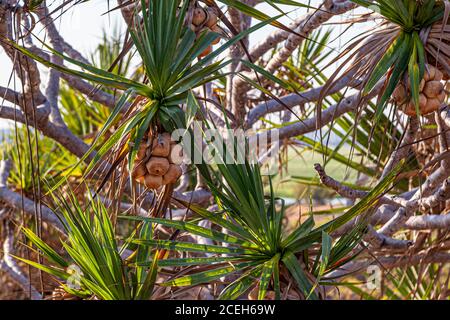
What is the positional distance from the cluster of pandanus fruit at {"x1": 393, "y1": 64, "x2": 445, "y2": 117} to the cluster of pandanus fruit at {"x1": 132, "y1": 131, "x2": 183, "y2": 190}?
508mm

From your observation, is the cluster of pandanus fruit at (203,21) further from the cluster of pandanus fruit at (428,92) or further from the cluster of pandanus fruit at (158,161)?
the cluster of pandanus fruit at (428,92)

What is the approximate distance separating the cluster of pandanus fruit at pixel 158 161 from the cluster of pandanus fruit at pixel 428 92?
508 mm

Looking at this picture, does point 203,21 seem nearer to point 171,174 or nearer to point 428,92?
point 171,174

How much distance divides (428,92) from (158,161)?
60 cm

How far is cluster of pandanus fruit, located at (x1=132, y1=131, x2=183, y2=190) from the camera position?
1.32 m

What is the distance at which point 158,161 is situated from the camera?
4.33 feet

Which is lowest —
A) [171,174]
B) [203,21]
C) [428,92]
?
[171,174]

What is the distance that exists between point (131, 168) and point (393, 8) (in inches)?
26.2

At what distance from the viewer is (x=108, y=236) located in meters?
1.41

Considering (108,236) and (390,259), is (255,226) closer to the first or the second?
(108,236)

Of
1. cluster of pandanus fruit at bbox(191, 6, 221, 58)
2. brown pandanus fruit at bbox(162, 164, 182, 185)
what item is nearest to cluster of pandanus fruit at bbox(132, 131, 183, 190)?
brown pandanus fruit at bbox(162, 164, 182, 185)

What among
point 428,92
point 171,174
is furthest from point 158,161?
point 428,92
